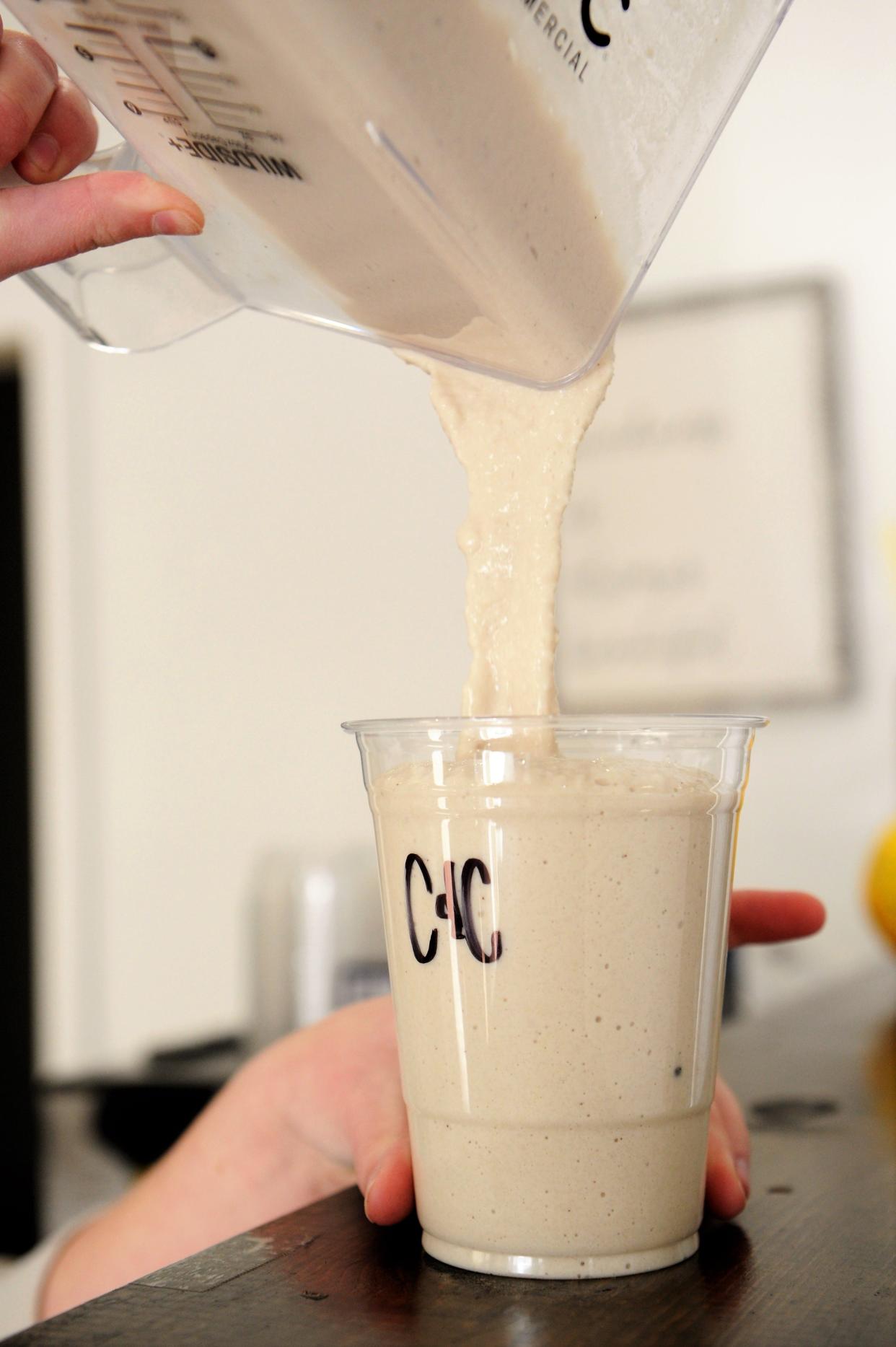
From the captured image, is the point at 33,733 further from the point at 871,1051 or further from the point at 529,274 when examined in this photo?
the point at 529,274

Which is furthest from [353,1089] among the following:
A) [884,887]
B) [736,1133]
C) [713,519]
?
[713,519]

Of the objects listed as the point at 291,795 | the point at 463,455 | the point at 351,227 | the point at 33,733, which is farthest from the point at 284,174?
the point at 33,733

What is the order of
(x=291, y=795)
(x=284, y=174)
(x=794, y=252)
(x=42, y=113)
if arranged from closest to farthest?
(x=284, y=174) < (x=42, y=113) < (x=794, y=252) < (x=291, y=795)

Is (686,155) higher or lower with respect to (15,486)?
higher

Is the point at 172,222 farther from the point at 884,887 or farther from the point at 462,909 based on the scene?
the point at 884,887

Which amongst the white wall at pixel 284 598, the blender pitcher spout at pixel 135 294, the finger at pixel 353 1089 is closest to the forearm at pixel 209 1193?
the finger at pixel 353 1089

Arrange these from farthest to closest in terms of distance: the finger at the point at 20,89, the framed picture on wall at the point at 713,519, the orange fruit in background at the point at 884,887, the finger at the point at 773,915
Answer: the framed picture on wall at the point at 713,519 < the orange fruit in background at the point at 884,887 < the finger at the point at 773,915 < the finger at the point at 20,89

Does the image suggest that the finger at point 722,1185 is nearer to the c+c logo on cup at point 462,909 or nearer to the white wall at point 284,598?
the c+c logo on cup at point 462,909
